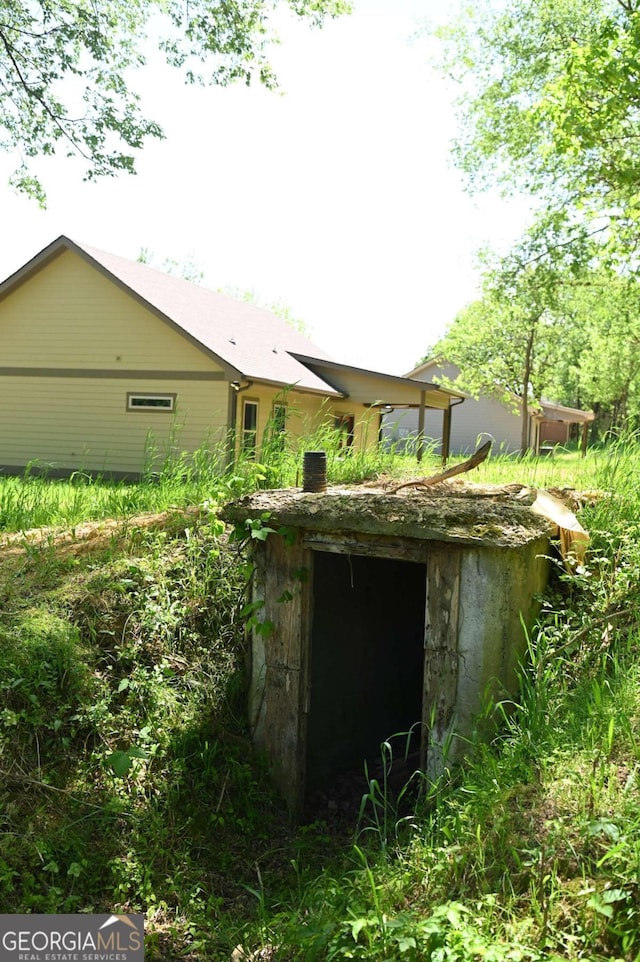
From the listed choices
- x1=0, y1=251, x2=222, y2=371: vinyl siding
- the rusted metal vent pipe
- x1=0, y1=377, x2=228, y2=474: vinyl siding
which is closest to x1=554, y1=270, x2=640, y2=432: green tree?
x1=0, y1=377, x2=228, y2=474: vinyl siding

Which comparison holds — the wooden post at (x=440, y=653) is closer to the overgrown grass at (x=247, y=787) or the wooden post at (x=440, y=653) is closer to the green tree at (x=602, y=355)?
the overgrown grass at (x=247, y=787)

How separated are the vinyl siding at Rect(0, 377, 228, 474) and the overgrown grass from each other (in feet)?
32.9

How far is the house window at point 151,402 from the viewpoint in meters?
17.5

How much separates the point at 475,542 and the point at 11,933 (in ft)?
11.3

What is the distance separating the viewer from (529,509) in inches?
215

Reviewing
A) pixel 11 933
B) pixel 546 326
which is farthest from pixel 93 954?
pixel 546 326

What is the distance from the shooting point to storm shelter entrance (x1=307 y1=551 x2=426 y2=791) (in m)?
6.98

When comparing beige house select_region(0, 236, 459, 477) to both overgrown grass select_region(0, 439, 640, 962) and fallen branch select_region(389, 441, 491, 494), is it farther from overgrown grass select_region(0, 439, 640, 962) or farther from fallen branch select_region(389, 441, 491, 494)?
fallen branch select_region(389, 441, 491, 494)

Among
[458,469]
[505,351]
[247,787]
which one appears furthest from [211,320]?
[505,351]

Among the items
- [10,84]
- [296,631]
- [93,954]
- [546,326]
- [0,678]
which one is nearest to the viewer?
[93,954]

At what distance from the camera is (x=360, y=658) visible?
306 inches

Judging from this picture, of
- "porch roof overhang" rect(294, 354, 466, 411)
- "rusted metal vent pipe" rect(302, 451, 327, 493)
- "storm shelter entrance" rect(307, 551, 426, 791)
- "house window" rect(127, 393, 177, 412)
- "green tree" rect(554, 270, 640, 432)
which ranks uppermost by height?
"green tree" rect(554, 270, 640, 432)

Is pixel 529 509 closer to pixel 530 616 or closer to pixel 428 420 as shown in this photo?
pixel 530 616

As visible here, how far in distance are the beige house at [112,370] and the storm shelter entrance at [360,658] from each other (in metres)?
8.59
